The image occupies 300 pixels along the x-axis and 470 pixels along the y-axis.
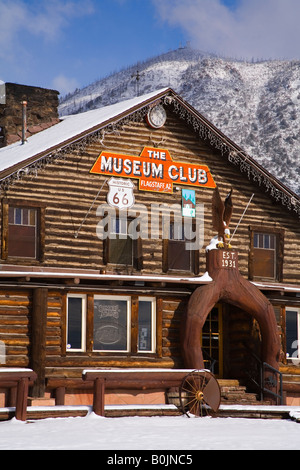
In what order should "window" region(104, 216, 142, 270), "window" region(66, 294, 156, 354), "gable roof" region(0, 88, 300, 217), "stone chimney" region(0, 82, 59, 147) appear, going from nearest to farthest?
"window" region(66, 294, 156, 354) < "gable roof" region(0, 88, 300, 217) < "window" region(104, 216, 142, 270) < "stone chimney" region(0, 82, 59, 147)

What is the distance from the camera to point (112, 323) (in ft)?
83.7

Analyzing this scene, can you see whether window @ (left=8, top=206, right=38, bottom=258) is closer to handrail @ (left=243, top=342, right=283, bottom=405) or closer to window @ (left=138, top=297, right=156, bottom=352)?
window @ (left=138, top=297, right=156, bottom=352)

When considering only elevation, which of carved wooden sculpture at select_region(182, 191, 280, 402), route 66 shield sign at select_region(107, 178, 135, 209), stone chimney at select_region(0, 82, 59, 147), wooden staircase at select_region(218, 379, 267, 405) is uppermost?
stone chimney at select_region(0, 82, 59, 147)

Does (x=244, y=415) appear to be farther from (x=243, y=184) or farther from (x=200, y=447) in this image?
(x=243, y=184)

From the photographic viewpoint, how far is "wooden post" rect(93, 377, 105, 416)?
20.5 m

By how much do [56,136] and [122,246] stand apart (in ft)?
13.2

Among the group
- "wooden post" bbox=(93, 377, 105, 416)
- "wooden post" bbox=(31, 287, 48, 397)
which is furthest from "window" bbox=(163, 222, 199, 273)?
"wooden post" bbox=(93, 377, 105, 416)

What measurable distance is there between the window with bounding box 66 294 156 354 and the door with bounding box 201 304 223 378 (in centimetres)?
247

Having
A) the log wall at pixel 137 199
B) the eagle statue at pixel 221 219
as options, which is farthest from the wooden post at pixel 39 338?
the eagle statue at pixel 221 219

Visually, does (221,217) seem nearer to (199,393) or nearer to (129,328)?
(129,328)

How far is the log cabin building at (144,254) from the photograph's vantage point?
24797 millimetres

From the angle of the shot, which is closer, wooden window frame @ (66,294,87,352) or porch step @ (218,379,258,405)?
wooden window frame @ (66,294,87,352)
